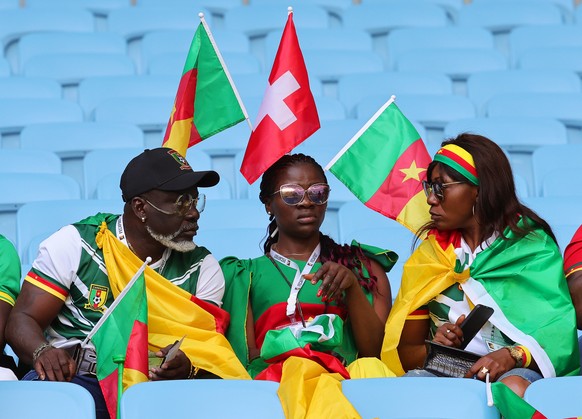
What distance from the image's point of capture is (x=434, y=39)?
6.48 meters

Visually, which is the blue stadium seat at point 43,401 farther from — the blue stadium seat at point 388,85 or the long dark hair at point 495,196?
the blue stadium seat at point 388,85

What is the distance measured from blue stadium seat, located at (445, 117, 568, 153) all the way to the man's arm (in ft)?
7.75

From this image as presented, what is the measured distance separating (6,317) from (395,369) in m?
1.22

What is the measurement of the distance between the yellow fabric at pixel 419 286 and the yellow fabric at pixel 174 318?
473mm

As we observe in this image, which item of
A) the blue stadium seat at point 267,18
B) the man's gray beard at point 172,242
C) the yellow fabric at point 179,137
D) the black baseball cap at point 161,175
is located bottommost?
the man's gray beard at point 172,242

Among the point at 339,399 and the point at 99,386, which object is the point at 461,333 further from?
the point at 99,386

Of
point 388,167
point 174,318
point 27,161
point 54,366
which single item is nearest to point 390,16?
point 27,161

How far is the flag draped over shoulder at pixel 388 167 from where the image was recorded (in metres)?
4.07

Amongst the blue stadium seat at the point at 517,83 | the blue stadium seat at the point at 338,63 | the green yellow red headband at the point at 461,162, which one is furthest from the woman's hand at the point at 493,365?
the blue stadium seat at the point at 338,63

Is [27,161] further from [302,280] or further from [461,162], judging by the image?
[461,162]

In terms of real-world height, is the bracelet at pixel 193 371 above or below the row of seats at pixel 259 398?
below

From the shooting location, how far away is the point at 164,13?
259 inches

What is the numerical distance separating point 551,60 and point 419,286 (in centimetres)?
306

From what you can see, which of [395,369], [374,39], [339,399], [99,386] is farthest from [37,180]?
[374,39]
